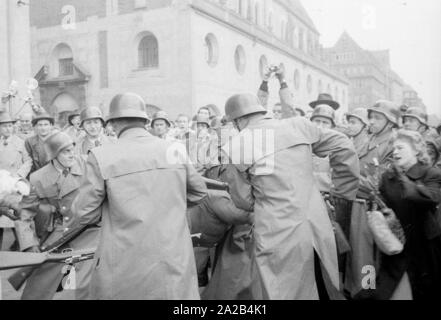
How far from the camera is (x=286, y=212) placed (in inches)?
139

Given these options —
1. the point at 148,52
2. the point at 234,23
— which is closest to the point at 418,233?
the point at 234,23

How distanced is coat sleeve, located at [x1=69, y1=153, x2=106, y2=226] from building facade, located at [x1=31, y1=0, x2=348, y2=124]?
13.3 m

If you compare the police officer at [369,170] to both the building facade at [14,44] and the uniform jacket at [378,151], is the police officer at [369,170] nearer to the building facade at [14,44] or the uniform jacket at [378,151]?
the uniform jacket at [378,151]

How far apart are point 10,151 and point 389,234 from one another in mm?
5771

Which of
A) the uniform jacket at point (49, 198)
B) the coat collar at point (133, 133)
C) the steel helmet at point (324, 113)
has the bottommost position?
the uniform jacket at point (49, 198)

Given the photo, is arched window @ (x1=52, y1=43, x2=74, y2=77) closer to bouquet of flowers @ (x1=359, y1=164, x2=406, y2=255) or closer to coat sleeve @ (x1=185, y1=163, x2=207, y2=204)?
coat sleeve @ (x1=185, y1=163, x2=207, y2=204)

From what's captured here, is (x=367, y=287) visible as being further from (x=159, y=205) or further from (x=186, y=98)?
(x=186, y=98)

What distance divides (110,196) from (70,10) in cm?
1339

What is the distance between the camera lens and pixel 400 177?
3.77 m

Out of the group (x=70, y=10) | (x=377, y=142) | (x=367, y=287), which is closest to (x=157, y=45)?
(x=70, y=10)

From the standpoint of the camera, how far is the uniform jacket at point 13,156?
290 inches

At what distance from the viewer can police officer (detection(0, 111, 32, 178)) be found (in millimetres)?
7367

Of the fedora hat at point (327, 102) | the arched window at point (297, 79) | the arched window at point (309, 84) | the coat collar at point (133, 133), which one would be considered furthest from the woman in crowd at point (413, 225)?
the arched window at point (309, 84)

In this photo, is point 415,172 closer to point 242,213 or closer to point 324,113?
point 242,213
